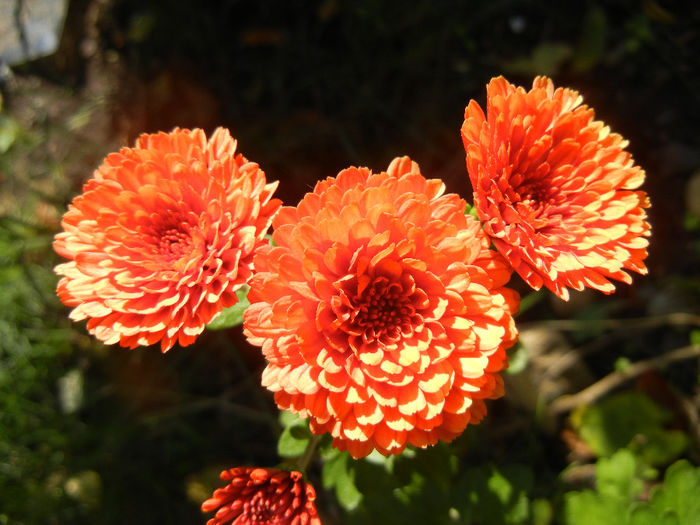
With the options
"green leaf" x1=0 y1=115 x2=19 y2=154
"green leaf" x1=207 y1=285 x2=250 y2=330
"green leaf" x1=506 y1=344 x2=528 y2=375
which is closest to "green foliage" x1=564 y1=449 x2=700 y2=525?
"green leaf" x1=506 y1=344 x2=528 y2=375

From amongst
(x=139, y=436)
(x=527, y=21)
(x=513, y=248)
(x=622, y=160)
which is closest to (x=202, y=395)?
(x=139, y=436)

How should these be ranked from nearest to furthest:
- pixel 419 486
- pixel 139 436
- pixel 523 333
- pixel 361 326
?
pixel 361 326 → pixel 419 486 → pixel 523 333 → pixel 139 436

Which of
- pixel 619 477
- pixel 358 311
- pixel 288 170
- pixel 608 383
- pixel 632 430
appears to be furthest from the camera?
pixel 288 170

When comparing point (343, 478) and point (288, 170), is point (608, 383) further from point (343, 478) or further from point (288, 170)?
point (288, 170)

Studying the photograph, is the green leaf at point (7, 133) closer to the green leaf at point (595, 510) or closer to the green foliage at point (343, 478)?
the green foliage at point (343, 478)

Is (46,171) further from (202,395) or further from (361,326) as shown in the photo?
(361,326)

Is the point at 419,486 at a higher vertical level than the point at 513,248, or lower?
lower

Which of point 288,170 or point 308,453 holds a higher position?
point 288,170

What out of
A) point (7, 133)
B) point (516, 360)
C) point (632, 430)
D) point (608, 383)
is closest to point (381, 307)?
point (516, 360)
